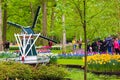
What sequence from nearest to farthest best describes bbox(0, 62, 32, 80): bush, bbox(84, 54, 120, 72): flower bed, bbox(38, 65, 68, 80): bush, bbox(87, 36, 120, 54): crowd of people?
bbox(0, 62, 32, 80): bush, bbox(38, 65, 68, 80): bush, bbox(84, 54, 120, 72): flower bed, bbox(87, 36, 120, 54): crowd of people

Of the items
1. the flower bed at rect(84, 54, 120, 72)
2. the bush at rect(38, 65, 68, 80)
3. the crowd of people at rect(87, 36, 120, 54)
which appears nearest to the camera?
the bush at rect(38, 65, 68, 80)

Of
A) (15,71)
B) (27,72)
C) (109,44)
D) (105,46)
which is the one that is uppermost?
(15,71)

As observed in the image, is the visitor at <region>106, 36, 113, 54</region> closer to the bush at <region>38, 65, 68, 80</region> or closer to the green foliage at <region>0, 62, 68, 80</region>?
the bush at <region>38, 65, 68, 80</region>

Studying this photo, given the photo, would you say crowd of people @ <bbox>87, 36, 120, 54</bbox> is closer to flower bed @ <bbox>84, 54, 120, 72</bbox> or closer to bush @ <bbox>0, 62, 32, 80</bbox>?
flower bed @ <bbox>84, 54, 120, 72</bbox>

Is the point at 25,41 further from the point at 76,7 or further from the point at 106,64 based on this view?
the point at 76,7

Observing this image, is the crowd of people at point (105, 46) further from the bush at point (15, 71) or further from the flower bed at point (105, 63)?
the bush at point (15, 71)

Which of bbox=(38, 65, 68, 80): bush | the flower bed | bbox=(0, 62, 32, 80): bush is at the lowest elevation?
the flower bed

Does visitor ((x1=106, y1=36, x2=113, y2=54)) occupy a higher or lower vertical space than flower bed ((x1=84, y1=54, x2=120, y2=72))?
lower

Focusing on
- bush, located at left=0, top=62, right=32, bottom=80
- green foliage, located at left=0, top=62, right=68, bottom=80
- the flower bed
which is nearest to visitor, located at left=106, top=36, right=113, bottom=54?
the flower bed

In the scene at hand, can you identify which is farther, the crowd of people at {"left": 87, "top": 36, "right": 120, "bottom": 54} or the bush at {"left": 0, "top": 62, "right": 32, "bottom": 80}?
the crowd of people at {"left": 87, "top": 36, "right": 120, "bottom": 54}

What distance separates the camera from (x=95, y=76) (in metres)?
18.1

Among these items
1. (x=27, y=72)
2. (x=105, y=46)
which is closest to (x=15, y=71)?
(x=27, y=72)

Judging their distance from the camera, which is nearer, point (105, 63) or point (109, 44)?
point (105, 63)

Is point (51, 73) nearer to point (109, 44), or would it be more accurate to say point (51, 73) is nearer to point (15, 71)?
point (15, 71)
